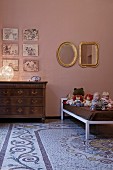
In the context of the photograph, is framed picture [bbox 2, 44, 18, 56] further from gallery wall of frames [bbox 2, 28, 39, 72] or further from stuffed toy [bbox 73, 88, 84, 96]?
Answer: stuffed toy [bbox 73, 88, 84, 96]

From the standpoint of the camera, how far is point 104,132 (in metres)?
4.59

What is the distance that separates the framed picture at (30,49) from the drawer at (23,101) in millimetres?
1265

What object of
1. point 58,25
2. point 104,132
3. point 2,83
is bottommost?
point 104,132

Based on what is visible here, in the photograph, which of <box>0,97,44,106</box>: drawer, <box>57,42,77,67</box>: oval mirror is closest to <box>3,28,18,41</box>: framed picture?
<box>57,42,77,67</box>: oval mirror

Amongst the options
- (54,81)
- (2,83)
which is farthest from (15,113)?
(54,81)

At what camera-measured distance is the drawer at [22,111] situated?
564cm

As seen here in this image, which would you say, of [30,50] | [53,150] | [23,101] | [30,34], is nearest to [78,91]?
[23,101]

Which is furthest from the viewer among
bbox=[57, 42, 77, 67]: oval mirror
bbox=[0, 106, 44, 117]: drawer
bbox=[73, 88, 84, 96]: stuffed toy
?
bbox=[57, 42, 77, 67]: oval mirror

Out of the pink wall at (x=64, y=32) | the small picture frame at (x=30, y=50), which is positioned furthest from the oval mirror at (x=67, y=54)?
the small picture frame at (x=30, y=50)

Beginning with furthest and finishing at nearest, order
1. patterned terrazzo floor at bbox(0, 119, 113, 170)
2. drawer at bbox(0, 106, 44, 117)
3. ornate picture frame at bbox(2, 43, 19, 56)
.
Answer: ornate picture frame at bbox(2, 43, 19, 56) → drawer at bbox(0, 106, 44, 117) → patterned terrazzo floor at bbox(0, 119, 113, 170)

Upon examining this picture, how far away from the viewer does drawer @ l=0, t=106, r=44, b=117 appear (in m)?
5.64

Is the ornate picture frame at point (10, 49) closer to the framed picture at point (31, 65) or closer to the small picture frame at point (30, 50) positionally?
the small picture frame at point (30, 50)

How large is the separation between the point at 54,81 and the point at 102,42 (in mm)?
1579

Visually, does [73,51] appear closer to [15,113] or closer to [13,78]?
[13,78]
